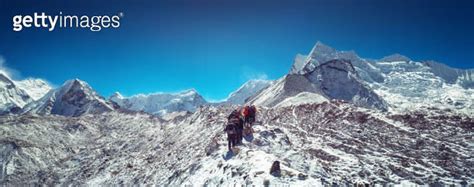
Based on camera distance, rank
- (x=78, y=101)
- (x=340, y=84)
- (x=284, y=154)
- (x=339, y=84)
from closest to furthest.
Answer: (x=284, y=154), (x=339, y=84), (x=340, y=84), (x=78, y=101)

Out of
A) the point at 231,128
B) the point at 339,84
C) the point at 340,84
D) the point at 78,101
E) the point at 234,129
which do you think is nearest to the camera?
the point at 231,128

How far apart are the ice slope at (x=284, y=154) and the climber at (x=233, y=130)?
109 cm

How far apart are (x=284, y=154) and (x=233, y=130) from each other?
210 inches

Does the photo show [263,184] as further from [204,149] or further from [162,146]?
[162,146]

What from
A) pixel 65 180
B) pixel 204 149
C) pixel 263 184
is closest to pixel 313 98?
pixel 204 149

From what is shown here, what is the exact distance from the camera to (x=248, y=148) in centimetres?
3616

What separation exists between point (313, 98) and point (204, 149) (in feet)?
120

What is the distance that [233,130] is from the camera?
37.0 meters

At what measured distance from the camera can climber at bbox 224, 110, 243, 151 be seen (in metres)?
36.8

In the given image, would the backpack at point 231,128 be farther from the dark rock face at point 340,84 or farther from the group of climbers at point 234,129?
the dark rock face at point 340,84

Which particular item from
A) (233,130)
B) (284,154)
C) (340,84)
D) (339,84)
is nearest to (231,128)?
(233,130)

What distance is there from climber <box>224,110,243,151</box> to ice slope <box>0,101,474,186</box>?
3.59ft

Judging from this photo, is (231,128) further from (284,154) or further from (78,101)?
(78,101)

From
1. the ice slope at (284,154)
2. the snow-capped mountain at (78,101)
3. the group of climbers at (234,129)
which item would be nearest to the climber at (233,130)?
the group of climbers at (234,129)
